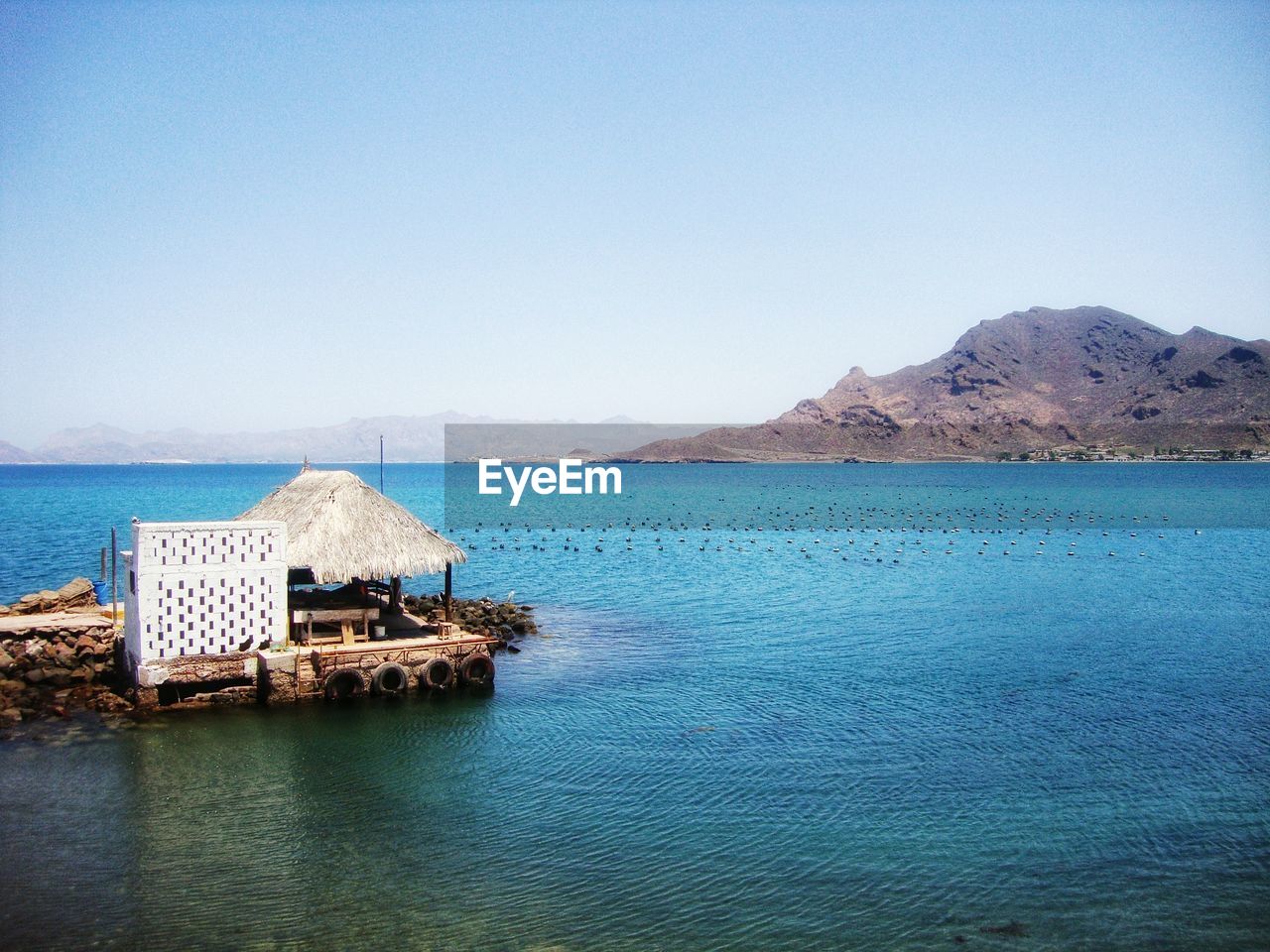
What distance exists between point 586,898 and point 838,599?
26.6m

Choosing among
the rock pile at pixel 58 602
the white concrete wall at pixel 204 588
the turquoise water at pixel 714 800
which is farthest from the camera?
the rock pile at pixel 58 602

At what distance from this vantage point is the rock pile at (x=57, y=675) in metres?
21.1

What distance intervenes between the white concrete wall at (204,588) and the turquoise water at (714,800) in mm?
1836

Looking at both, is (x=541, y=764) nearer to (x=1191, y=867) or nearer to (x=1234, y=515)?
(x=1191, y=867)

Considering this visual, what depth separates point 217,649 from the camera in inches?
843

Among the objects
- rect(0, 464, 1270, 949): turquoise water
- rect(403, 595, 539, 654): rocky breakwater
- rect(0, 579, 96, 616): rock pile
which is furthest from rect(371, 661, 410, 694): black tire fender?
rect(0, 579, 96, 616): rock pile

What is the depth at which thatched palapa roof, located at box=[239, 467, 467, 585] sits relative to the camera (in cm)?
2248

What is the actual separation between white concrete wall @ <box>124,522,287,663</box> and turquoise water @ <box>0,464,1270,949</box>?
1.84m

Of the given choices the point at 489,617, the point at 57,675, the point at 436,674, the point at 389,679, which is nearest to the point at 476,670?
the point at 436,674

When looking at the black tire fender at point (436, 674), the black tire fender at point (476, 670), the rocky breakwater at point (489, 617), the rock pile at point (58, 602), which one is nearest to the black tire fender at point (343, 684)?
the black tire fender at point (436, 674)

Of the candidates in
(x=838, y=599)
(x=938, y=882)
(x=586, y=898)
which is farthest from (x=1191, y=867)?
(x=838, y=599)

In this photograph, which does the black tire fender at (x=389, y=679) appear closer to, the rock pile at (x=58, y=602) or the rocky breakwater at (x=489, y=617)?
the rocky breakwater at (x=489, y=617)

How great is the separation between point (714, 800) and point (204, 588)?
40.1 feet

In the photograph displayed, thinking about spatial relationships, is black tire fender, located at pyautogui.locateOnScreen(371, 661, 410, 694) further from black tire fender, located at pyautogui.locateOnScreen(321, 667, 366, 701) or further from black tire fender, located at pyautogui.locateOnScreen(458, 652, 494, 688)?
black tire fender, located at pyautogui.locateOnScreen(458, 652, 494, 688)
